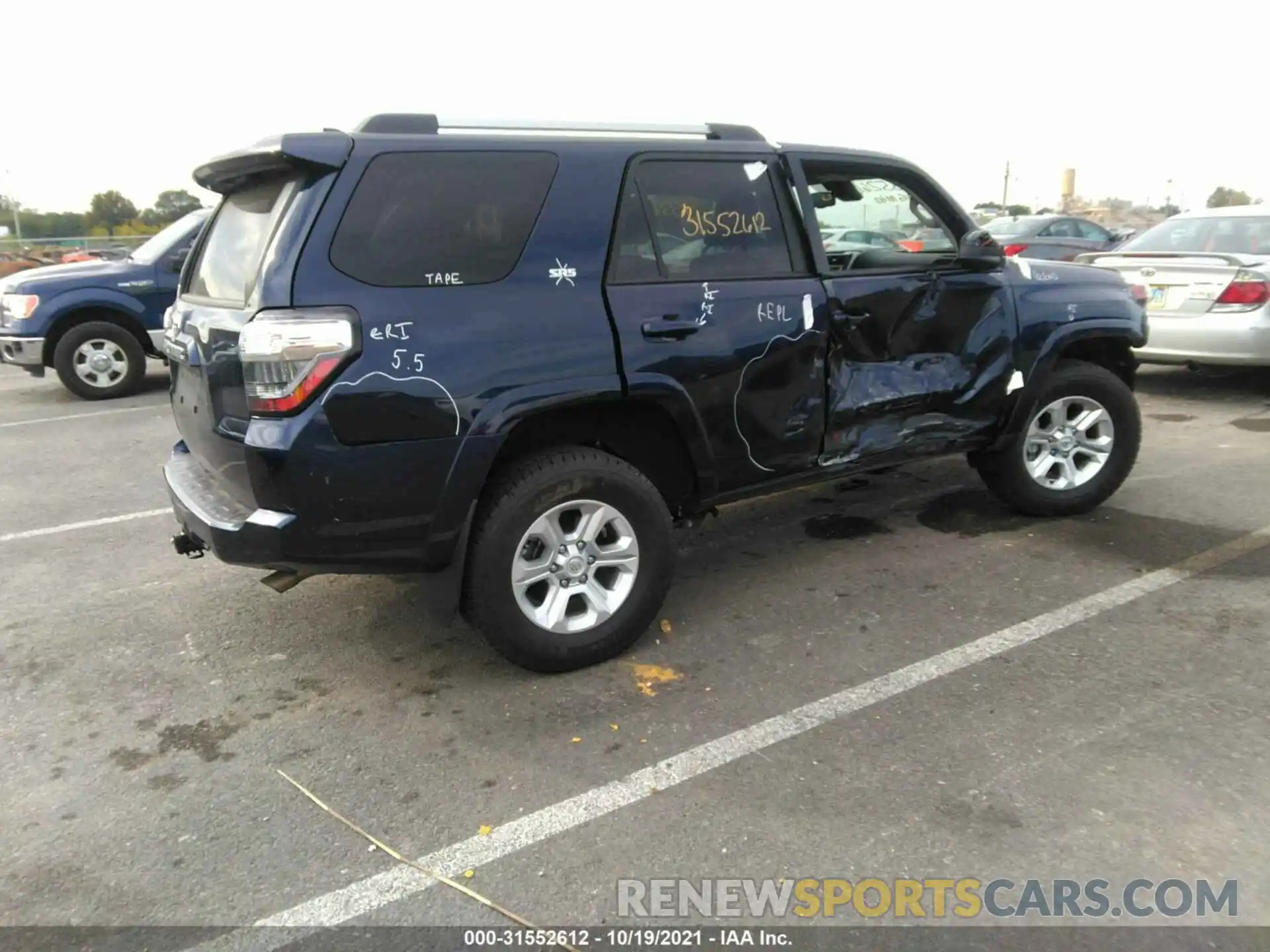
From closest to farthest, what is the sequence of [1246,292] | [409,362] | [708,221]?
[409,362] → [708,221] → [1246,292]

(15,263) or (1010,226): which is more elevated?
(1010,226)

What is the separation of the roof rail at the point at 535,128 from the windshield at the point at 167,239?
711 centimetres

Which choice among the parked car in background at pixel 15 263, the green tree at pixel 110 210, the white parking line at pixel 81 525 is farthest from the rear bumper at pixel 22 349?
the green tree at pixel 110 210

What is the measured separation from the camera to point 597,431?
11.8ft

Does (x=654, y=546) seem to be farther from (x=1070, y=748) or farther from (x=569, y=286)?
(x=1070, y=748)

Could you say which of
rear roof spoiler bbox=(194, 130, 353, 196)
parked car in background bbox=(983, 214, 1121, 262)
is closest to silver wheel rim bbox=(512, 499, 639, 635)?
rear roof spoiler bbox=(194, 130, 353, 196)

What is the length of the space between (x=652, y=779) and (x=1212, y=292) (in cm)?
703

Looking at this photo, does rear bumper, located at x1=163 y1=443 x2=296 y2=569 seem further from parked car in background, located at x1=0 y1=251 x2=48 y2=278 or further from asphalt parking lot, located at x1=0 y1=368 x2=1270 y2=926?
parked car in background, located at x1=0 y1=251 x2=48 y2=278

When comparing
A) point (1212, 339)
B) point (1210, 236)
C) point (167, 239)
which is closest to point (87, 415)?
point (167, 239)

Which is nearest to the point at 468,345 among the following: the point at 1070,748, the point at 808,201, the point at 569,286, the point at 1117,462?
the point at 569,286

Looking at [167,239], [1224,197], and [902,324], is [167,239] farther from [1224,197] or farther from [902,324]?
[1224,197]

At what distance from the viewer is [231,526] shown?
3121mm

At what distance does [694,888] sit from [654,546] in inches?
55.1

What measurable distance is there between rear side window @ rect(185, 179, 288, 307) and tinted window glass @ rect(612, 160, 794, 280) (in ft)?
3.94
